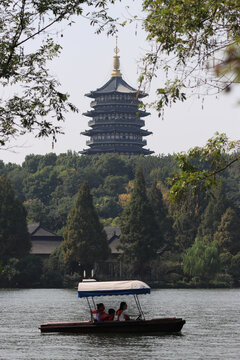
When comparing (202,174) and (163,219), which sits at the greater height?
(163,219)

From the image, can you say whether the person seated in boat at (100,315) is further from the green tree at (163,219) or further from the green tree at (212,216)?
the green tree at (212,216)

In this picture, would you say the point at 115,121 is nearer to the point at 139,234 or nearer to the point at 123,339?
the point at 139,234

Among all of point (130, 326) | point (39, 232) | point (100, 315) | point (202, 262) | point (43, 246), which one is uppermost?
point (39, 232)

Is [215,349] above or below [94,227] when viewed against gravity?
below

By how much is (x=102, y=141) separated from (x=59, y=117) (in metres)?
154

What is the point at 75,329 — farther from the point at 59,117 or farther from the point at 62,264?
the point at 62,264

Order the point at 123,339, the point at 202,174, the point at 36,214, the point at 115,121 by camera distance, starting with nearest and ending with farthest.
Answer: the point at 202,174 < the point at 123,339 < the point at 36,214 < the point at 115,121

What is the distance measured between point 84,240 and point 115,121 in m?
85.8

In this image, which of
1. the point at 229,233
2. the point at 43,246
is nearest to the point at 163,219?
the point at 229,233

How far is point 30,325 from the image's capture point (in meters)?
41.1

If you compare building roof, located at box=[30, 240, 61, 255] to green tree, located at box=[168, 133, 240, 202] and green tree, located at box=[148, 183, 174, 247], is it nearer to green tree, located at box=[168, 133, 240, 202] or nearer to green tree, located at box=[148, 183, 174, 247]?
green tree, located at box=[148, 183, 174, 247]

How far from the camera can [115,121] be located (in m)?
172

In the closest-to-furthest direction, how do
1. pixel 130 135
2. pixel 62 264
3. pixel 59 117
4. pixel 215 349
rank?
1. pixel 59 117
2. pixel 215 349
3. pixel 62 264
4. pixel 130 135

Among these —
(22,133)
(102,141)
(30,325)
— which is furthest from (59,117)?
(102,141)
